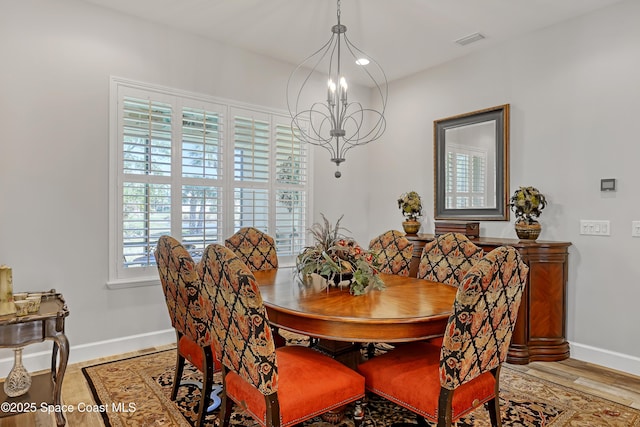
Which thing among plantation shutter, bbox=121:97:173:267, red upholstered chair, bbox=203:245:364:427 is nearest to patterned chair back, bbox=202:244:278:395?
red upholstered chair, bbox=203:245:364:427

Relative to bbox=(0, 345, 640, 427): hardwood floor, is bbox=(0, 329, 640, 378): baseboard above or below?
above

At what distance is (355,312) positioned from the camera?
71.3 inches

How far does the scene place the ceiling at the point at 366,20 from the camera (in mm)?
3150

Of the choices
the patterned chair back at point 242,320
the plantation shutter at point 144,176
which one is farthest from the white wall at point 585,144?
the plantation shutter at point 144,176

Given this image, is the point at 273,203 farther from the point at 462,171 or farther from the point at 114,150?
the point at 462,171

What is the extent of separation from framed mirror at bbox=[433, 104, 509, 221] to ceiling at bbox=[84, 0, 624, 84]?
0.77m

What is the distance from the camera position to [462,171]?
13.7 feet

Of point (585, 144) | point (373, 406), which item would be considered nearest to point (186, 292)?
point (373, 406)

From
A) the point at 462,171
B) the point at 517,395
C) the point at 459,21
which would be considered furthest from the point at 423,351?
the point at 459,21

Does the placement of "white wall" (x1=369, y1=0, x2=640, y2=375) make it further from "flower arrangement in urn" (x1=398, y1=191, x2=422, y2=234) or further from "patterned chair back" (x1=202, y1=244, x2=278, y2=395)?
"patterned chair back" (x1=202, y1=244, x2=278, y2=395)

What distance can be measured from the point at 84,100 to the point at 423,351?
318 cm

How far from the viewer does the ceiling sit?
3.15m

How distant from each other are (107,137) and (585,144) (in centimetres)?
406

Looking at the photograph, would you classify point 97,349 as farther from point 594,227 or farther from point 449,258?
point 594,227
